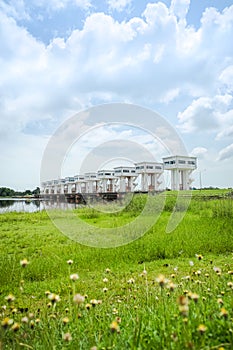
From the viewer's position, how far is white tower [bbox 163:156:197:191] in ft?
74.7

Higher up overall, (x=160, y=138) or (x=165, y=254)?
(x=160, y=138)

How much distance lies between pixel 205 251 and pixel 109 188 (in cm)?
2069

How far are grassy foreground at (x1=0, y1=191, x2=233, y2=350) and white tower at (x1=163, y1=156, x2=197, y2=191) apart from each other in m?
13.0

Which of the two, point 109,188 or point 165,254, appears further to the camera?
point 109,188

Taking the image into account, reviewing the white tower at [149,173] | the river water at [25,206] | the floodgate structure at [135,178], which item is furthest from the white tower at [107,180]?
the river water at [25,206]

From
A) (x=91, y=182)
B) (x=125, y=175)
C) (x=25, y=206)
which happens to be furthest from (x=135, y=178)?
(x=25, y=206)

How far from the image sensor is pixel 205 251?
5848 mm

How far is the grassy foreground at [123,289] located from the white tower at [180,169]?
12993 millimetres

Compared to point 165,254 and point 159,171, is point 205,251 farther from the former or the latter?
point 159,171

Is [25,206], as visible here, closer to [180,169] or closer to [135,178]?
[135,178]

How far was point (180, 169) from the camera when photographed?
23297 millimetres

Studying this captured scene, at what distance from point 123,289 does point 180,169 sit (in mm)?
20317

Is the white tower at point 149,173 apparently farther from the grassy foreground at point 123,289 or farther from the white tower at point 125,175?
the grassy foreground at point 123,289

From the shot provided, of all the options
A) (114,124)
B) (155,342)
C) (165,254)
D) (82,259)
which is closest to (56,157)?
(114,124)
